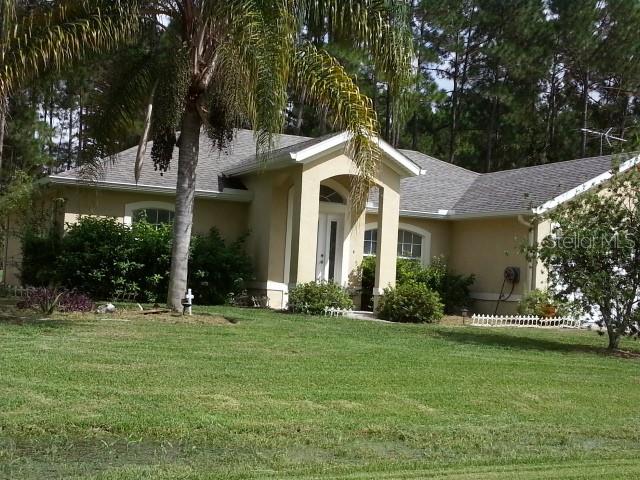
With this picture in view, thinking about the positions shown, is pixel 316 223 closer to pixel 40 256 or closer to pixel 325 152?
pixel 325 152

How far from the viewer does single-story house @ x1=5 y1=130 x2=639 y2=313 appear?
18.6 m

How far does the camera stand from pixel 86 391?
8.26 meters

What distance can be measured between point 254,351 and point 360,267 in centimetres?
950

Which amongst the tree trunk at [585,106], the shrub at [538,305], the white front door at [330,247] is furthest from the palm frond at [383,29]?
the tree trunk at [585,106]

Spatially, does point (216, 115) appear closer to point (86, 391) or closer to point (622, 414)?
point (86, 391)

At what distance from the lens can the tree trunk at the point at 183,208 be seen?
49.2 ft

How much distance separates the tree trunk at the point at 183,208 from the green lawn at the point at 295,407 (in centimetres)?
166

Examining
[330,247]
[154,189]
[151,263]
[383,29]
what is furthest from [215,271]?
[383,29]

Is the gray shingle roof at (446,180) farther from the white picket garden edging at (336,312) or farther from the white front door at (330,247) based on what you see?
the white picket garden edging at (336,312)

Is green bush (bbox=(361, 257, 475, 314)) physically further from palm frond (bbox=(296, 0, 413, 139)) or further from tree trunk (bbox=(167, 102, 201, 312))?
palm frond (bbox=(296, 0, 413, 139))

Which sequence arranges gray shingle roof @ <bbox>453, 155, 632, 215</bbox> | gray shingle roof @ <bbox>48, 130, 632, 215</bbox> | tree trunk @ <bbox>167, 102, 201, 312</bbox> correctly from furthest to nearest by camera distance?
1. gray shingle roof @ <bbox>453, 155, 632, 215</bbox>
2. gray shingle roof @ <bbox>48, 130, 632, 215</bbox>
3. tree trunk @ <bbox>167, 102, 201, 312</bbox>

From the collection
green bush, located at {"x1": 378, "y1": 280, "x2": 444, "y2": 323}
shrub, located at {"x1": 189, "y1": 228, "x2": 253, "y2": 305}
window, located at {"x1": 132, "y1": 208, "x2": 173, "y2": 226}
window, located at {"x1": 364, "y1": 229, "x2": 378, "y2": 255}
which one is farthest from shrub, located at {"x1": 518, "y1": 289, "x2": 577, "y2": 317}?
window, located at {"x1": 132, "y1": 208, "x2": 173, "y2": 226}

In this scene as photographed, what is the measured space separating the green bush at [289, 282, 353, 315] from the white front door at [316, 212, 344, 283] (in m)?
2.66

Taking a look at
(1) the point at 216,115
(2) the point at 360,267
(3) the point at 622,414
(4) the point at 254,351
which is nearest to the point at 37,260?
(1) the point at 216,115
